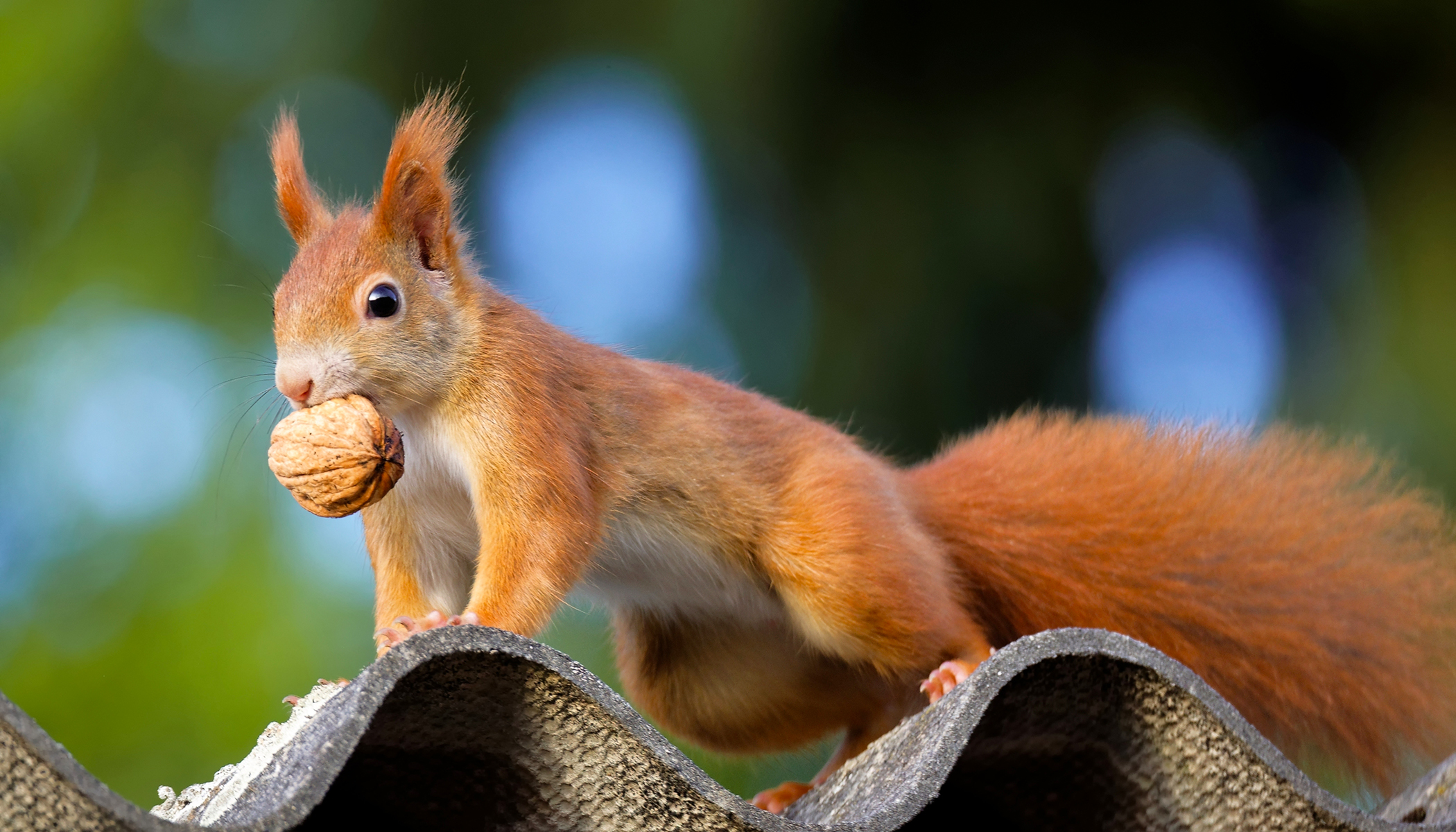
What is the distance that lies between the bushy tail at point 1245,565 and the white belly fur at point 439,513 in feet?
1.58

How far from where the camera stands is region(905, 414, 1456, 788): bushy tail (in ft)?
3.80

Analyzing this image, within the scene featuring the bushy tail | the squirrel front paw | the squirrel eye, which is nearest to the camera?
the squirrel front paw

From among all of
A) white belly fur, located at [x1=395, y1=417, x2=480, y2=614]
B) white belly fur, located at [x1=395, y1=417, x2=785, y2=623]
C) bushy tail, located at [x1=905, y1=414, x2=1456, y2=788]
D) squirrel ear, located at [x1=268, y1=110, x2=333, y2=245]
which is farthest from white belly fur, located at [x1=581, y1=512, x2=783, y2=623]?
squirrel ear, located at [x1=268, y1=110, x2=333, y2=245]

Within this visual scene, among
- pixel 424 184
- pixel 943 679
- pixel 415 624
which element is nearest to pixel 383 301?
pixel 424 184

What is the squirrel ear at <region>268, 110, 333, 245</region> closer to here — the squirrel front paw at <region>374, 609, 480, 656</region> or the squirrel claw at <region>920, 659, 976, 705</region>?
the squirrel front paw at <region>374, 609, 480, 656</region>

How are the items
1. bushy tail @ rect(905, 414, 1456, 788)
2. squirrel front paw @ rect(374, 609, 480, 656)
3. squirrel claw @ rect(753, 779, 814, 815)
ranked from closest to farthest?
squirrel front paw @ rect(374, 609, 480, 656) → bushy tail @ rect(905, 414, 1456, 788) → squirrel claw @ rect(753, 779, 814, 815)

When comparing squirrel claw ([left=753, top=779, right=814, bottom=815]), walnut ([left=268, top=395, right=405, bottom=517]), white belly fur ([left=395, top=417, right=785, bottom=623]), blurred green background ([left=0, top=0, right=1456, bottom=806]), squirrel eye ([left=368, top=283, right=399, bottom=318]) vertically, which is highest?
blurred green background ([left=0, top=0, right=1456, bottom=806])

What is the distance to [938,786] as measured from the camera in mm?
727

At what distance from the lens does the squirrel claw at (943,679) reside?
1.12 m

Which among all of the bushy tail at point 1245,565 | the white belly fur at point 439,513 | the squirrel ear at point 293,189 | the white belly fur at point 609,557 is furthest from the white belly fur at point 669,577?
the squirrel ear at point 293,189

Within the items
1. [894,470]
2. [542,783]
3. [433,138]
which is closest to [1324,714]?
[894,470]

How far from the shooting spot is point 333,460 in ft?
3.04

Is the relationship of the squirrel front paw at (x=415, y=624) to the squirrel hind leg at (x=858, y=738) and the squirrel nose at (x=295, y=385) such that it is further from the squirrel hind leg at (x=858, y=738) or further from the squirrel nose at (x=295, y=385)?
the squirrel hind leg at (x=858, y=738)

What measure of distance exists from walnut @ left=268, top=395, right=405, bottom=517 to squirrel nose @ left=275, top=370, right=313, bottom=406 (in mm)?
22
